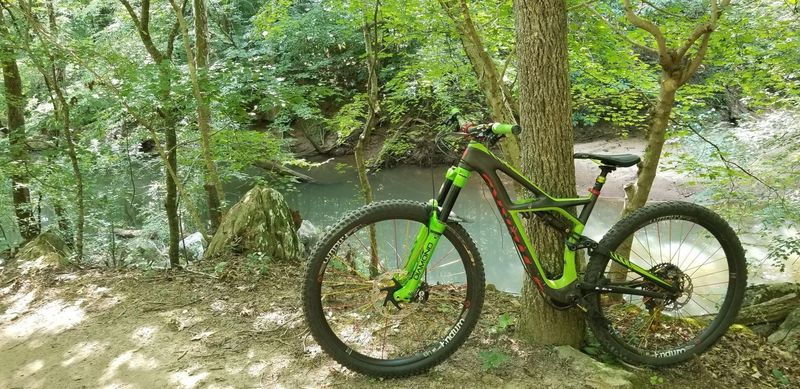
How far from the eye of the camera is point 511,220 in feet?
8.12

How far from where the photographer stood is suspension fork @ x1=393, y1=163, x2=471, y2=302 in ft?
7.77

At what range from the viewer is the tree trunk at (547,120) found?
2.55 metres

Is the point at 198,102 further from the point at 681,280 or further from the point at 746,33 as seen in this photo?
the point at 746,33

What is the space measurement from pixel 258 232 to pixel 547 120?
3101mm

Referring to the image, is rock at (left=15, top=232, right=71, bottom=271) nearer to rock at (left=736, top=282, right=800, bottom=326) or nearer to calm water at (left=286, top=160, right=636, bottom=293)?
calm water at (left=286, top=160, right=636, bottom=293)

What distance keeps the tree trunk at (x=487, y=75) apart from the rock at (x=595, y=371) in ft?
8.93

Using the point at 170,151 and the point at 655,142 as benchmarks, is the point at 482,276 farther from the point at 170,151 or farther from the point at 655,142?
the point at 170,151

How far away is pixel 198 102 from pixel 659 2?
9542mm

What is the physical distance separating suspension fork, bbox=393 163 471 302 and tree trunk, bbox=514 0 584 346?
521 millimetres

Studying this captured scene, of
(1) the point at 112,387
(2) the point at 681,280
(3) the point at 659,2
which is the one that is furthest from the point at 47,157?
(3) the point at 659,2

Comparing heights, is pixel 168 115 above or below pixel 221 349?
above

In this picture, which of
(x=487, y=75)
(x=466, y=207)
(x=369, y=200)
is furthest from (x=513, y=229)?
(x=466, y=207)

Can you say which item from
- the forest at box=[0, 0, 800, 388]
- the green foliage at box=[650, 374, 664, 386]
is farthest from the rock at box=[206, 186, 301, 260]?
the green foliage at box=[650, 374, 664, 386]

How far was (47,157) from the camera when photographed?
655 cm
